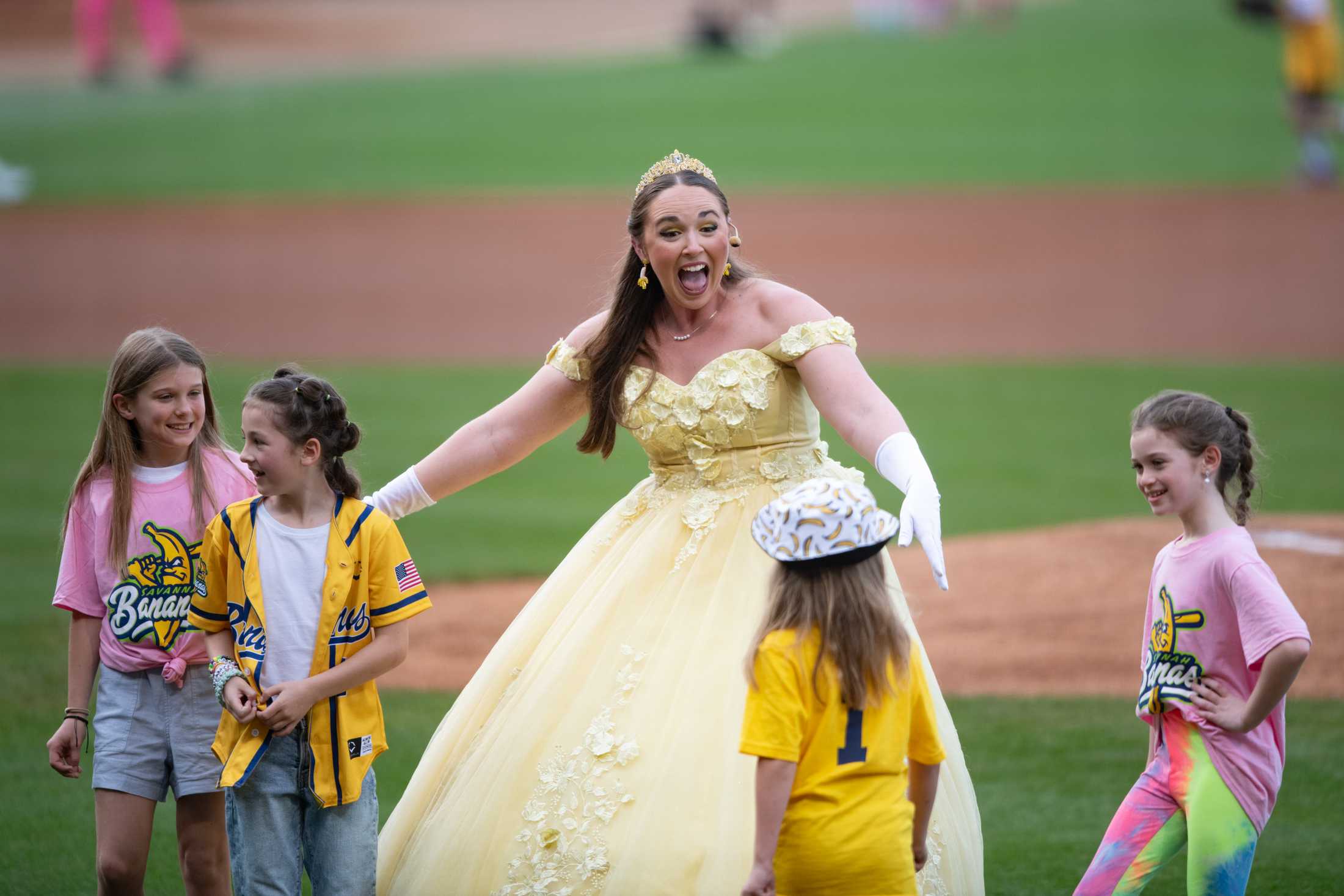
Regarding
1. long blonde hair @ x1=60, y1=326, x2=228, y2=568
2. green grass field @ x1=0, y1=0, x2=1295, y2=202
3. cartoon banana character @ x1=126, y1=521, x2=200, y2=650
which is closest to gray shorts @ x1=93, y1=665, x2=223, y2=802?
cartoon banana character @ x1=126, y1=521, x2=200, y2=650

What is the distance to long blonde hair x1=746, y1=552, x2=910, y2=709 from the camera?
9.78ft

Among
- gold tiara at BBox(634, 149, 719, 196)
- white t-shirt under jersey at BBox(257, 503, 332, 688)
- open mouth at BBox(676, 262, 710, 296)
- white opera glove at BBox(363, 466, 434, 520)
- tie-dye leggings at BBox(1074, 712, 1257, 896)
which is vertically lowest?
tie-dye leggings at BBox(1074, 712, 1257, 896)

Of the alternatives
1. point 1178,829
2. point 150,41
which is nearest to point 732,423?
point 1178,829

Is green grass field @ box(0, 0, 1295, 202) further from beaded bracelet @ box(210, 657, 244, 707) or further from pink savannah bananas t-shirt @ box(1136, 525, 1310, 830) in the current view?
beaded bracelet @ box(210, 657, 244, 707)

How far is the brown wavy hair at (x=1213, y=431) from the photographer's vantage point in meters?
3.57

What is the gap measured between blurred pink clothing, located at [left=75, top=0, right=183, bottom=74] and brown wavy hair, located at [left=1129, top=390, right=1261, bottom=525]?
101 ft

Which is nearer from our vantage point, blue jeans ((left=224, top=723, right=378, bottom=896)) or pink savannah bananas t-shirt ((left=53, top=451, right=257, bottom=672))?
blue jeans ((left=224, top=723, right=378, bottom=896))

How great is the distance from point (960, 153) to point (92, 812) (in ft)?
70.3

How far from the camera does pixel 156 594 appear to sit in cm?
379

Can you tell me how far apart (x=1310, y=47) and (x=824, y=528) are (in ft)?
62.7

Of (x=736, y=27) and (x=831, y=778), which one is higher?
(x=736, y=27)

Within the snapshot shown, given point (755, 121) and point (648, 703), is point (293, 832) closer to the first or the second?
point (648, 703)

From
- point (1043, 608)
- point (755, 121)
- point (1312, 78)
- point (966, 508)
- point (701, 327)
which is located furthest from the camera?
point (755, 121)

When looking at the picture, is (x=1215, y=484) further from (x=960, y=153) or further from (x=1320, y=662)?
(x=960, y=153)
